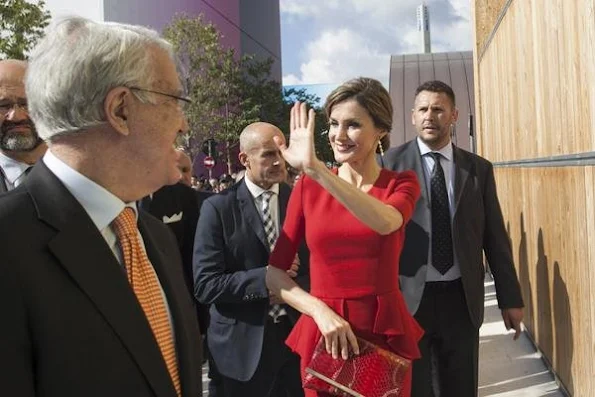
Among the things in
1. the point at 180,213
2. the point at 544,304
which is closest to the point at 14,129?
the point at 180,213

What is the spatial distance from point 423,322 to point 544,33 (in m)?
2.36

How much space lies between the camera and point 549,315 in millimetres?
5637

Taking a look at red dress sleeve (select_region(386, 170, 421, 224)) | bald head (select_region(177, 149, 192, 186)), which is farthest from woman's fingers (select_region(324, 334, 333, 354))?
bald head (select_region(177, 149, 192, 186))

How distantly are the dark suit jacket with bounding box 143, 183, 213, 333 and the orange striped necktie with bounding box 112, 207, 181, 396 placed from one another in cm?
316

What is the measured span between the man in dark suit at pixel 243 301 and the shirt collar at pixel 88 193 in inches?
69.6

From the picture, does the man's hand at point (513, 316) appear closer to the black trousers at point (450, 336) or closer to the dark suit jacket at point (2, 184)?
the black trousers at point (450, 336)

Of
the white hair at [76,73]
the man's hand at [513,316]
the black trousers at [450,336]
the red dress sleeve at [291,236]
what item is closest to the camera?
the white hair at [76,73]

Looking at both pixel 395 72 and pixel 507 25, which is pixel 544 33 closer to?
pixel 507 25

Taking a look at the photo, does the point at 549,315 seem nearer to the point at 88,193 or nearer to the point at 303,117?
the point at 303,117

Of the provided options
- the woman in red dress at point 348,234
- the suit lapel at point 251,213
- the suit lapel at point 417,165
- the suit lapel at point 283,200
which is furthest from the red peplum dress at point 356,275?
the suit lapel at point 417,165

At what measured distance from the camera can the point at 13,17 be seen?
18.9 metres

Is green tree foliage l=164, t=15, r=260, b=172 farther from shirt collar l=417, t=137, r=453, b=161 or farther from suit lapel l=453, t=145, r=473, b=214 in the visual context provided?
suit lapel l=453, t=145, r=473, b=214

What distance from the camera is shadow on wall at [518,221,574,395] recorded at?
16.2 ft

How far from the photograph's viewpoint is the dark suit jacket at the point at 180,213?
489 cm
